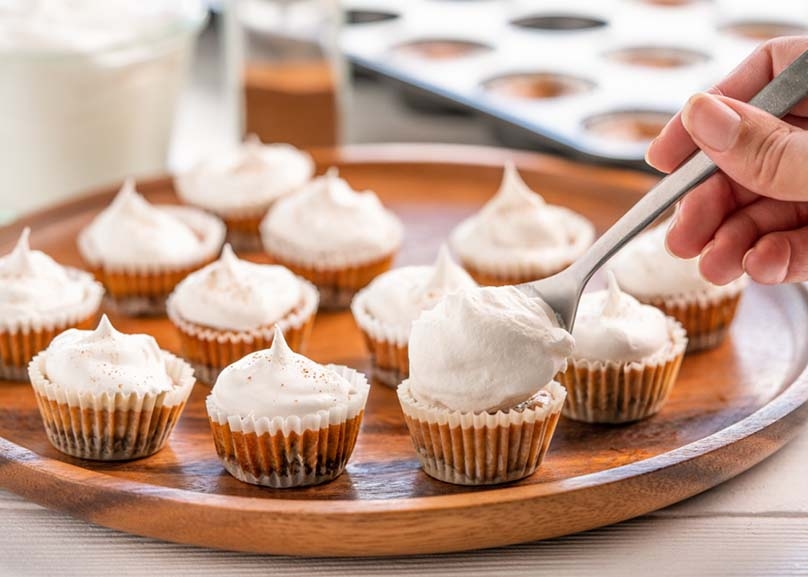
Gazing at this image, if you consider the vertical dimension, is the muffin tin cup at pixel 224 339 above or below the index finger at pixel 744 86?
below

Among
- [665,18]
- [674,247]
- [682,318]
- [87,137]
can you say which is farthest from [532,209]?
[665,18]

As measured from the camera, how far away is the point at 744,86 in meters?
1.93

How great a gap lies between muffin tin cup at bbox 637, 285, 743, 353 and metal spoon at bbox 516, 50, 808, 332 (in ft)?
1.47

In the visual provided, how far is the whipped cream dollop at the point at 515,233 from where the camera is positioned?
2.48m

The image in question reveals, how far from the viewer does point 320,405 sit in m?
1.79

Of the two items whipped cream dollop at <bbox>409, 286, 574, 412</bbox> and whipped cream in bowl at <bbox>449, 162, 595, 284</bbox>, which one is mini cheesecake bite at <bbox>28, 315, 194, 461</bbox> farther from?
whipped cream in bowl at <bbox>449, 162, 595, 284</bbox>

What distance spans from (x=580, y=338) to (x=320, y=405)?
0.44m

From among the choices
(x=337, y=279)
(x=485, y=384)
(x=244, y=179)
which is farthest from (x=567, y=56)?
(x=485, y=384)

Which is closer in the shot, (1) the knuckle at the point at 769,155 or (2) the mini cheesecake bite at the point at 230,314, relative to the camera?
(1) the knuckle at the point at 769,155

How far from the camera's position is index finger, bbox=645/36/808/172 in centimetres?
188

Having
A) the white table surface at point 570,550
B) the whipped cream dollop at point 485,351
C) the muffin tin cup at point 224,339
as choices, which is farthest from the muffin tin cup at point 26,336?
the whipped cream dollop at point 485,351

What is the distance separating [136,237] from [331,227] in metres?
0.36

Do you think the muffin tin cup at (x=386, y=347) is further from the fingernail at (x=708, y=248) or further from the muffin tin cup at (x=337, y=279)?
the fingernail at (x=708, y=248)

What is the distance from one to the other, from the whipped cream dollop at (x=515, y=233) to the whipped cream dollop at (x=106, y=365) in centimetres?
77
